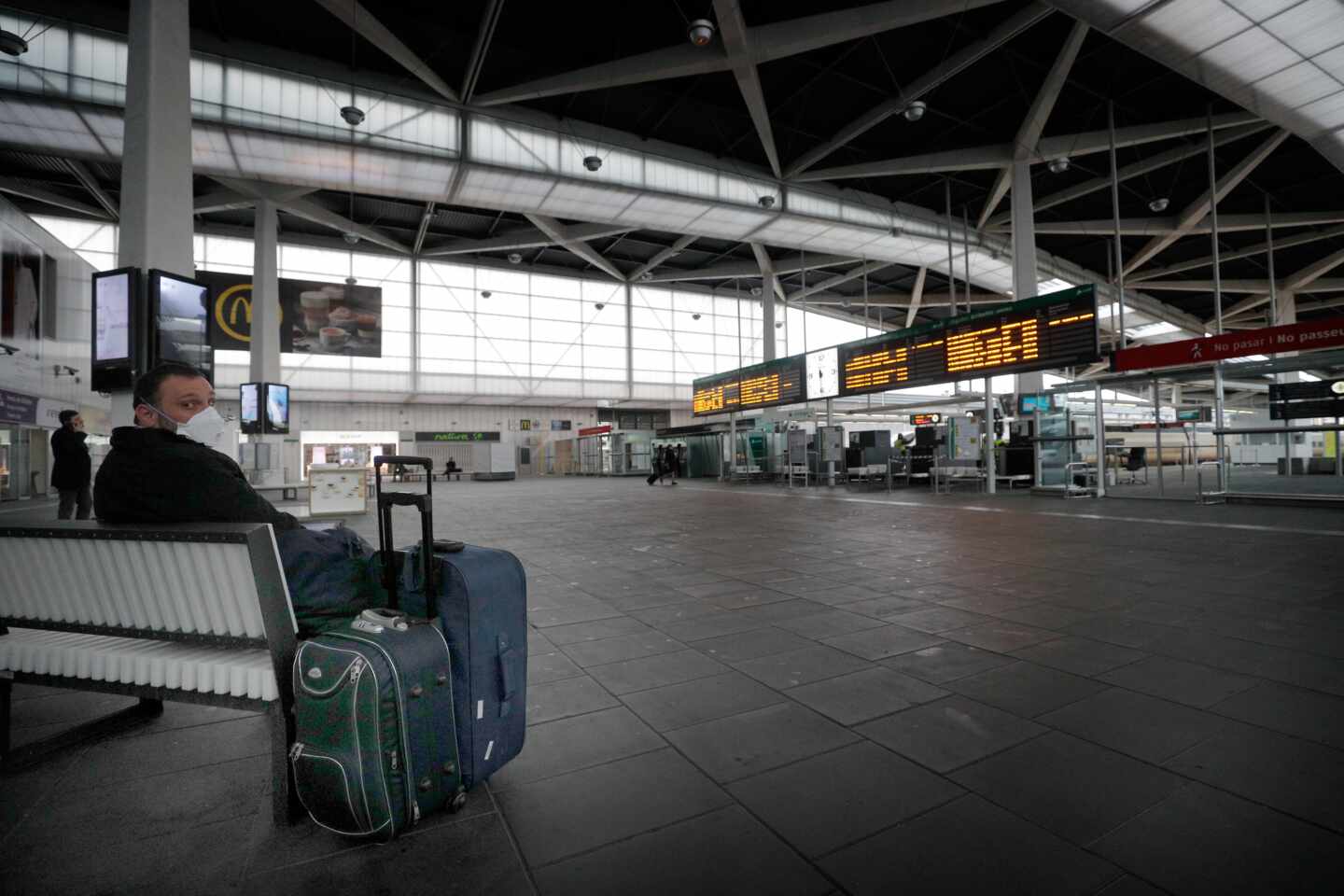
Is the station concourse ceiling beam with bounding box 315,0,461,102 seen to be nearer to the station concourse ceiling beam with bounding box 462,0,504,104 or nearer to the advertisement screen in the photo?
the station concourse ceiling beam with bounding box 462,0,504,104

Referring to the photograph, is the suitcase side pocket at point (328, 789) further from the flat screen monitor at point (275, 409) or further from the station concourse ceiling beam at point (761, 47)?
the flat screen monitor at point (275, 409)

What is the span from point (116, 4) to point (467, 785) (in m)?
18.4

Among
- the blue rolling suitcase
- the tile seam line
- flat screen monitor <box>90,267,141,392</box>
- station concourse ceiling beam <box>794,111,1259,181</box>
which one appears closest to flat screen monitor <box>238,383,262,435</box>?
flat screen monitor <box>90,267,141,392</box>

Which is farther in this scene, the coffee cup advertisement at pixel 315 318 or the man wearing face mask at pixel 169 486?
the coffee cup advertisement at pixel 315 318

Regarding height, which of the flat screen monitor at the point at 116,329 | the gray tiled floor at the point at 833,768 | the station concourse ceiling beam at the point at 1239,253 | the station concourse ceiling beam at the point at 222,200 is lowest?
the gray tiled floor at the point at 833,768

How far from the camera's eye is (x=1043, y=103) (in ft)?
47.0

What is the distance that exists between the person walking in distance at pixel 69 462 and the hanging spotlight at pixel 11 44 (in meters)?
6.60

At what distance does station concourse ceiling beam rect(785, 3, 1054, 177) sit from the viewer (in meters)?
12.3

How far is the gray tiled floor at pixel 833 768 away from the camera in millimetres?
1483

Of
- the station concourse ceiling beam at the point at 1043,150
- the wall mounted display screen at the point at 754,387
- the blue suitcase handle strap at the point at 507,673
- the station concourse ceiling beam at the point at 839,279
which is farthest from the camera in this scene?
the station concourse ceiling beam at the point at 839,279

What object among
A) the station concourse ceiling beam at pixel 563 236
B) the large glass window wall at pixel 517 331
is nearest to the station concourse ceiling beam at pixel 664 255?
the large glass window wall at pixel 517 331

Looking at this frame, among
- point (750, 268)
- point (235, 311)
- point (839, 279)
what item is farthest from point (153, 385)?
point (839, 279)

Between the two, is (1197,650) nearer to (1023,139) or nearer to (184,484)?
(184,484)

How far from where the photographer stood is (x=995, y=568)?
5266mm
